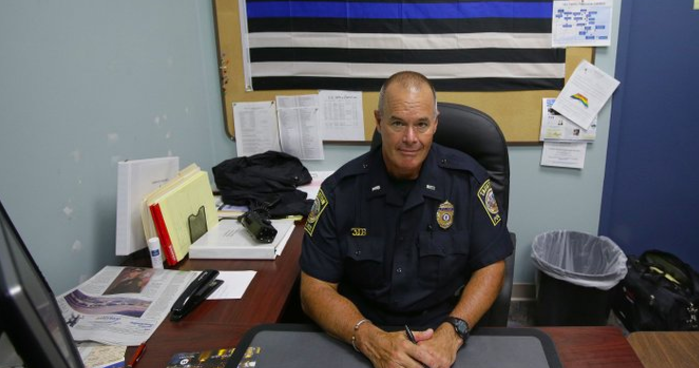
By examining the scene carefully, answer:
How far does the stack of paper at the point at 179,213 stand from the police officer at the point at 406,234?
0.44m

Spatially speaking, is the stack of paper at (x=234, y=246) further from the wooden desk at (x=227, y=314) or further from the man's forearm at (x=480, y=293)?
the man's forearm at (x=480, y=293)

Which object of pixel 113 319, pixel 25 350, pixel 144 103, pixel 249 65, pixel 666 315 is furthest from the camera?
pixel 249 65

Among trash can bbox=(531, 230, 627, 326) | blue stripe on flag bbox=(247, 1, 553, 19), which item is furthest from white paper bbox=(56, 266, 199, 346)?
trash can bbox=(531, 230, 627, 326)

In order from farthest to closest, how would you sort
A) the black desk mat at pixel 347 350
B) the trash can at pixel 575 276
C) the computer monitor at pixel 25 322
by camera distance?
the trash can at pixel 575 276 → the black desk mat at pixel 347 350 → the computer monitor at pixel 25 322

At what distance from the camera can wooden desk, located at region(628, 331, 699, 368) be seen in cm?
→ 103

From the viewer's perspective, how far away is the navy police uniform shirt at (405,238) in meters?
1.26

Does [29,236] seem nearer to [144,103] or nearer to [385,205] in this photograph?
[144,103]

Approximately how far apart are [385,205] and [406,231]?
0.10 metres

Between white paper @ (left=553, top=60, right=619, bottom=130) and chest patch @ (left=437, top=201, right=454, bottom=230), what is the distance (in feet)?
3.83

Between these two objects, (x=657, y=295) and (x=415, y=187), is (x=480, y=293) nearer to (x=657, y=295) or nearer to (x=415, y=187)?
(x=415, y=187)

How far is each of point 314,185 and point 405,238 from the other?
2.98ft

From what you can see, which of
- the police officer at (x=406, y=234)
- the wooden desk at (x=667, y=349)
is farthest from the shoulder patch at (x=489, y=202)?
the wooden desk at (x=667, y=349)

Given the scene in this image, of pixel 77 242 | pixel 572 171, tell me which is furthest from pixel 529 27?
pixel 77 242

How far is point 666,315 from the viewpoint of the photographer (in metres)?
1.88
